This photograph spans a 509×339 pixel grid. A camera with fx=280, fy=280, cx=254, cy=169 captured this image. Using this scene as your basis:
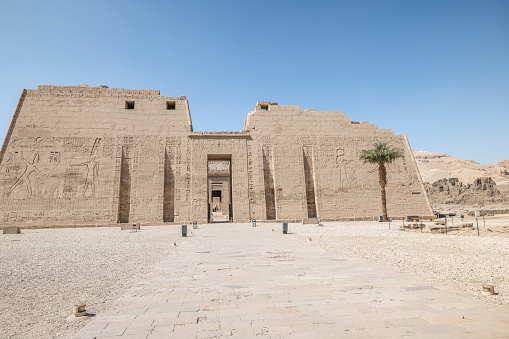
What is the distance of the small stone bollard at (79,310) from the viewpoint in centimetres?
300

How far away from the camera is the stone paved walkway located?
8.23 ft

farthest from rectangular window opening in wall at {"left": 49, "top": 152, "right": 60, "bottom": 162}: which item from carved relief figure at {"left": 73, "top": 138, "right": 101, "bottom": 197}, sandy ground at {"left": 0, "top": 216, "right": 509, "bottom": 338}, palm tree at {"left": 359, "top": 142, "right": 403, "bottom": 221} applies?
palm tree at {"left": 359, "top": 142, "right": 403, "bottom": 221}

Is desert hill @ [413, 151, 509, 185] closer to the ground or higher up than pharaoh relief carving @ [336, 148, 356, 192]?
higher up

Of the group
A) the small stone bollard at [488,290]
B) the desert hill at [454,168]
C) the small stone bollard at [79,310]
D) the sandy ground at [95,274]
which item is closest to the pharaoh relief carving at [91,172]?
the sandy ground at [95,274]

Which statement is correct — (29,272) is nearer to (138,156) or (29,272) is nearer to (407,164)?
(138,156)

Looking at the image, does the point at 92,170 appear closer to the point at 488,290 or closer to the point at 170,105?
the point at 170,105

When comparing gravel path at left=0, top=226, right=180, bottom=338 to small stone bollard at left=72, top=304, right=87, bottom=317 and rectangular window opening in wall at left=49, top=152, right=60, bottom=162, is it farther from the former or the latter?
rectangular window opening in wall at left=49, top=152, right=60, bottom=162

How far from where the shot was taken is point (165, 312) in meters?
3.04

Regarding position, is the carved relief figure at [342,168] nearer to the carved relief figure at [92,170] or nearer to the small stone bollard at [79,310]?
the carved relief figure at [92,170]

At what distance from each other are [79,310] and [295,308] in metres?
2.34

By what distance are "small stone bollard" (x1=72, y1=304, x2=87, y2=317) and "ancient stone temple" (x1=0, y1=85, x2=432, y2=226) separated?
17.5 metres

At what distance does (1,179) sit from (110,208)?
7.86 metres

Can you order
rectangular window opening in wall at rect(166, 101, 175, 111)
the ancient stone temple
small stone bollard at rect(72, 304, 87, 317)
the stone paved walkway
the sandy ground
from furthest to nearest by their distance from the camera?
rectangular window opening in wall at rect(166, 101, 175, 111) < the ancient stone temple < the sandy ground < small stone bollard at rect(72, 304, 87, 317) < the stone paved walkway

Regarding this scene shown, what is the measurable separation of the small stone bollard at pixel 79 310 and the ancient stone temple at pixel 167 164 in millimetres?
17499
